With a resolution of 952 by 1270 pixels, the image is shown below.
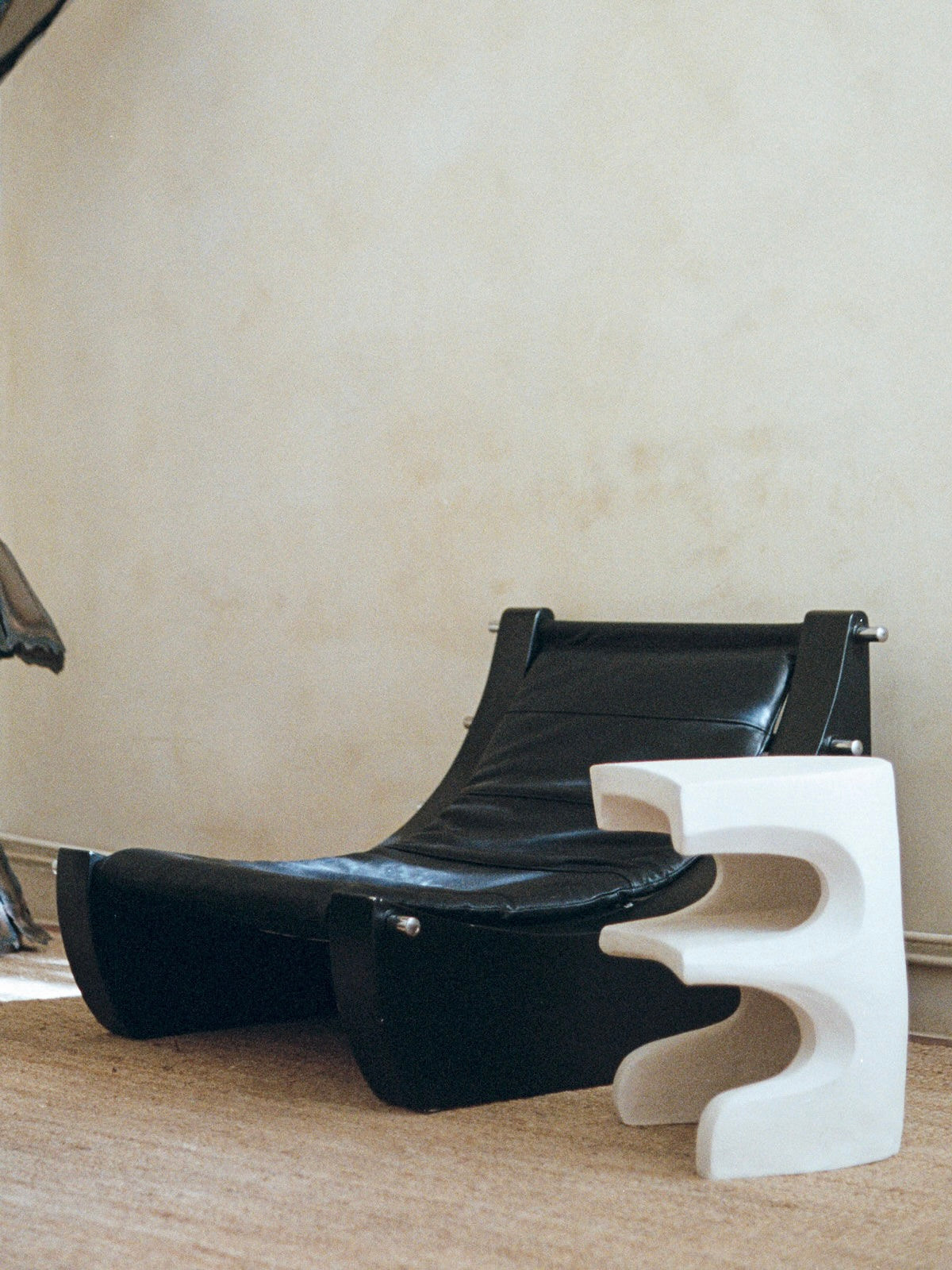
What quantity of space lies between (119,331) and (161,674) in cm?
99

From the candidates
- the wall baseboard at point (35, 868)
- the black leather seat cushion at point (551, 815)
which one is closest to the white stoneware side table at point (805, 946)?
the black leather seat cushion at point (551, 815)

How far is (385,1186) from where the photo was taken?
172 centimetres

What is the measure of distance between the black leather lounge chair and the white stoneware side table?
26 centimetres

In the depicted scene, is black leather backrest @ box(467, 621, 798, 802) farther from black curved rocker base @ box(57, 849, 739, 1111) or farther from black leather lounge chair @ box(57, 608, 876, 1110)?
black curved rocker base @ box(57, 849, 739, 1111)

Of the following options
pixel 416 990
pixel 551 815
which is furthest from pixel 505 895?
pixel 551 815

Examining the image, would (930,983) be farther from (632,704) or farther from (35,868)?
(35,868)

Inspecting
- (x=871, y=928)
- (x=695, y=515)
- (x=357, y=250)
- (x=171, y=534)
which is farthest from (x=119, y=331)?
(x=871, y=928)

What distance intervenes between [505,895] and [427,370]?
63.4 inches

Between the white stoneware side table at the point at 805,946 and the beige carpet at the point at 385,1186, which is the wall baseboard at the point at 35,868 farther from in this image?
the white stoneware side table at the point at 805,946

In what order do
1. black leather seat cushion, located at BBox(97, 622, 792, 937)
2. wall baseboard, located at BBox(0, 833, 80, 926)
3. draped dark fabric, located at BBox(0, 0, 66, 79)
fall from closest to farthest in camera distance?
black leather seat cushion, located at BBox(97, 622, 792, 937), draped dark fabric, located at BBox(0, 0, 66, 79), wall baseboard, located at BBox(0, 833, 80, 926)

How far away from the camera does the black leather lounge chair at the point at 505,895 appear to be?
6.66 feet

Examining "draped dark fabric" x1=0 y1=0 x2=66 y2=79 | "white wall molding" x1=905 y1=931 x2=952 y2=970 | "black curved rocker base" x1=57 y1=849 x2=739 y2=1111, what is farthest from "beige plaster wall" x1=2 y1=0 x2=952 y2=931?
"black curved rocker base" x1=57 y1=849 x2=739 y2=1111

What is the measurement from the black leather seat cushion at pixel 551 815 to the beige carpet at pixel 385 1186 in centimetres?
27

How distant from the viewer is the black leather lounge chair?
2.03 metres
